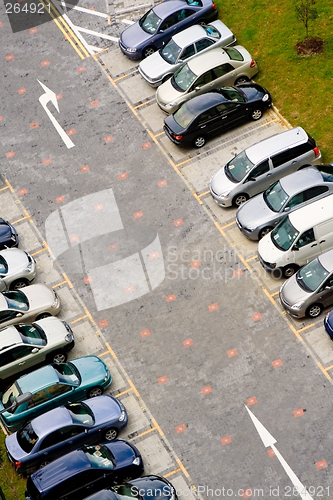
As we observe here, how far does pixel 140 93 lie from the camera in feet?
118

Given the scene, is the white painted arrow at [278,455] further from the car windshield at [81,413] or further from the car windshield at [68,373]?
the car windshield at [68,373]

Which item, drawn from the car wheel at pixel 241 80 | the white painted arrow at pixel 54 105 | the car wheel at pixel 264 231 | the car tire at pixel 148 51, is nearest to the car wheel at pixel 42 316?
the car wheel at pixel 264 231

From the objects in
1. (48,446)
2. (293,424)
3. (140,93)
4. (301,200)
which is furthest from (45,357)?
(140,93)

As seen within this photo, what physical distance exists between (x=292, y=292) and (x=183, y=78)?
11196 millimetres

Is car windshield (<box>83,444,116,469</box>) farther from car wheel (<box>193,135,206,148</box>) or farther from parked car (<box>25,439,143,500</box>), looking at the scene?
car wheel (<box>193,135,206,148</box>)

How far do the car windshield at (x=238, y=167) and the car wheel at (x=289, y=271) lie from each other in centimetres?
400

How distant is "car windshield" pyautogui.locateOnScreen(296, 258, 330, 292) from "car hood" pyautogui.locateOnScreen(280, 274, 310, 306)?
141 mm

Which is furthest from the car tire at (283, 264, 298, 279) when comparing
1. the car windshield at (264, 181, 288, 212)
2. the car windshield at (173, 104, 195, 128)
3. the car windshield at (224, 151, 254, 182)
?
the car windshield at (173, 104, 195, 128)

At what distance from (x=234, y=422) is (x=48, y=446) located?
5.79 metres

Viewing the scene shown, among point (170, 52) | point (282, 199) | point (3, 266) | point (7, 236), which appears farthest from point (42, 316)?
point (170, 52)

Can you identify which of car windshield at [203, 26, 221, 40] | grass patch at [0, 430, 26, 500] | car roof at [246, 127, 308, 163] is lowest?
grass patch at [0, 430, 26, 500]

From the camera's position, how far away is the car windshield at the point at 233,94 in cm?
3300

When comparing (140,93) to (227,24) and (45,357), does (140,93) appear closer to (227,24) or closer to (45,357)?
(227,24)

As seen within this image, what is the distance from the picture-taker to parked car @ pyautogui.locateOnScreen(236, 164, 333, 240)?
29328 mm
